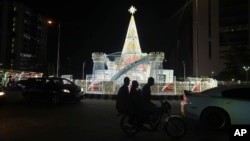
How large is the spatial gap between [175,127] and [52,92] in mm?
13358

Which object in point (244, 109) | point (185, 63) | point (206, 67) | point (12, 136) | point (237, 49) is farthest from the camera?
point (185, 63)

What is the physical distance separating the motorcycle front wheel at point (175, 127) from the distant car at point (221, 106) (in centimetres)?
195

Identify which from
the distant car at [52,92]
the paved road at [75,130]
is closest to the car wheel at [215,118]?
the paved road at [75,130]

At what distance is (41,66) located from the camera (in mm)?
124250

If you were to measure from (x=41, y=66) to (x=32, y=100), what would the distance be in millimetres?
104944

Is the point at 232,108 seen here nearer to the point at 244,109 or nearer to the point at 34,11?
the point at 244,109

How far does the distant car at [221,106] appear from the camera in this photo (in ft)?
34.6

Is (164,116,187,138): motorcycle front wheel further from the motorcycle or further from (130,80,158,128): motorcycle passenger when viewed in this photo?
(130,80,158,128): motorcycle passenger

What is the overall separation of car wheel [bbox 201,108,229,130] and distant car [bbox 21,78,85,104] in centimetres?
1205

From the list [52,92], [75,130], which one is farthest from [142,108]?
[52,92]

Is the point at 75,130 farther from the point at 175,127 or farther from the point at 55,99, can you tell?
the point at 55,99

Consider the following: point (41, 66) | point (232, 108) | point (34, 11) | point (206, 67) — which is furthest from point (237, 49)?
point (34, 11)

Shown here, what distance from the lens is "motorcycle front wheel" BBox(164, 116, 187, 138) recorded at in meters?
9.48

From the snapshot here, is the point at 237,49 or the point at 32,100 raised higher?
the point at 237,49
